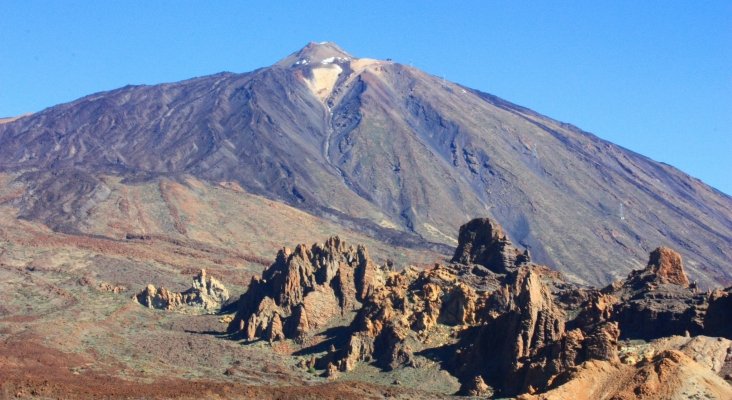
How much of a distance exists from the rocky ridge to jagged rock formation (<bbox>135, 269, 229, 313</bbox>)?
7418mm

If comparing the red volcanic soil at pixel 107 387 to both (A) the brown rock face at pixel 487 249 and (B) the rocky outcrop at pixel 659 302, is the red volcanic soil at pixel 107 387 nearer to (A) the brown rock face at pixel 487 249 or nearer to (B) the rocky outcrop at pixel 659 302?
(B) the rocky outcrop at pixel 659 302

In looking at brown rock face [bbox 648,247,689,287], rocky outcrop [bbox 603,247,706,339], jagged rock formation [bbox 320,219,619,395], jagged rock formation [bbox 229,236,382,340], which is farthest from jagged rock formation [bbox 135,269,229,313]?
brown rock face [bbox 648,247,689,287]

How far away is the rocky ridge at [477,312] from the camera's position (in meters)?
57.3

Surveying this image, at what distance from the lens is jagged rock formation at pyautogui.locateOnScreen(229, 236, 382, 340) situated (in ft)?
241

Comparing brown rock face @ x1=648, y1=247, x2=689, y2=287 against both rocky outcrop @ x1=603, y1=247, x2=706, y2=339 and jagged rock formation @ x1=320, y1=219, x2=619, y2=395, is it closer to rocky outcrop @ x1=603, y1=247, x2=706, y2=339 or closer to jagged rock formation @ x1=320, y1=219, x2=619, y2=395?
rocky outcrop @ x1=603, y1=247, x2=706, y2=339

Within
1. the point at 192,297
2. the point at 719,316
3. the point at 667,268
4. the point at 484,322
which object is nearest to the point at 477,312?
the point at 484,322

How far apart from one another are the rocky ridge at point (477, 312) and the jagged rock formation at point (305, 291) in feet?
0.31

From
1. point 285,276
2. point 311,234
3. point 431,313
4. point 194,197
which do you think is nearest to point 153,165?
point 194,197

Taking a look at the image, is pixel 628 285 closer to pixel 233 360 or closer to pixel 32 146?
pixel 233 360

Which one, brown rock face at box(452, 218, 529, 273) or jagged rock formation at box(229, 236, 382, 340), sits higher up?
brown rock face at box(452, 218, 529, 273)

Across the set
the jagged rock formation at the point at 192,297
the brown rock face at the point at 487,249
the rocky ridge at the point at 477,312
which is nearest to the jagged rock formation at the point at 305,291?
the rocky ridge at the point at 477,312

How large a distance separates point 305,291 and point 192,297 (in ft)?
52.0

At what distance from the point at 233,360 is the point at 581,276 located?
9834 centimetres

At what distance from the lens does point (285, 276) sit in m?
80.2
